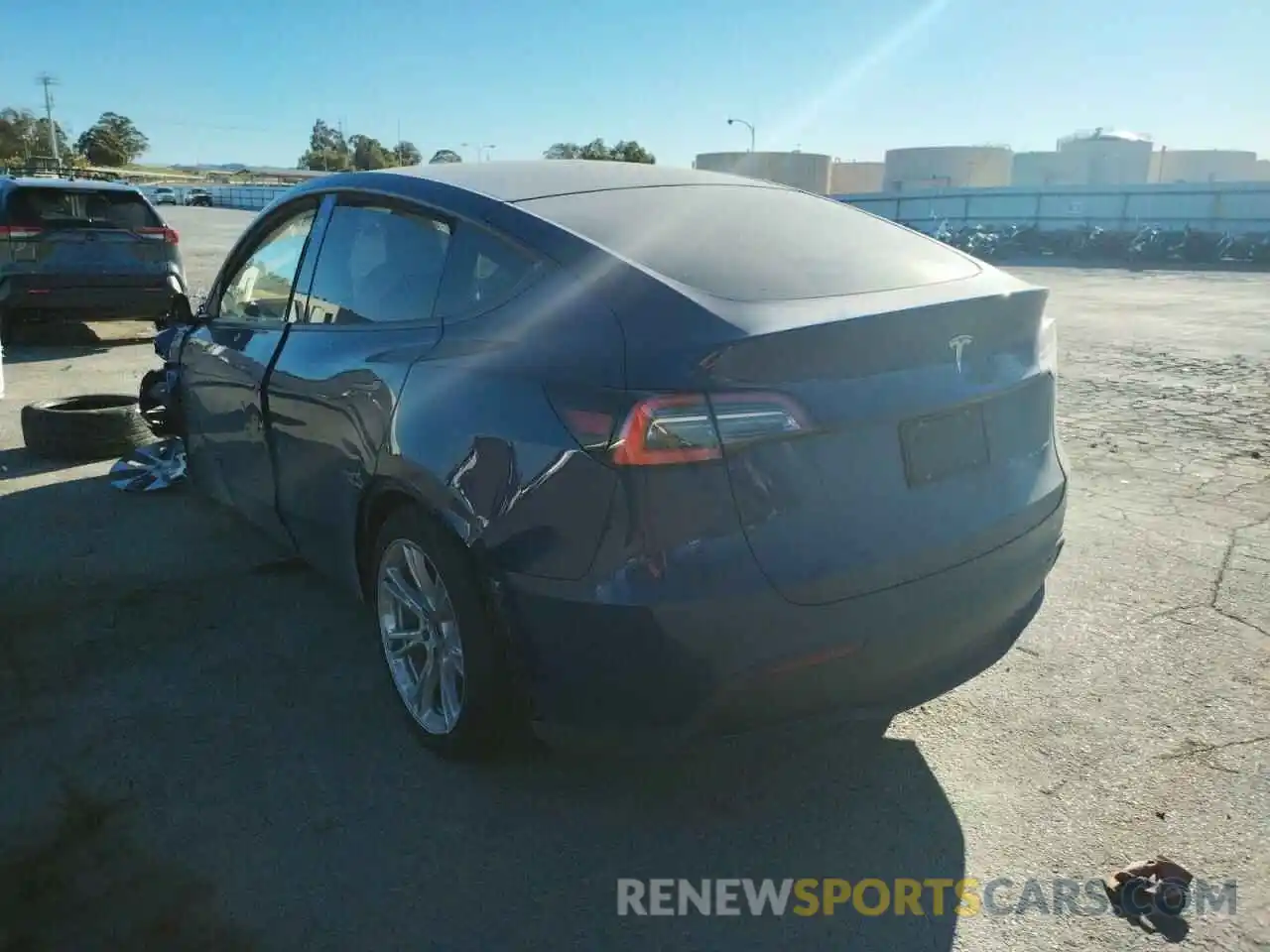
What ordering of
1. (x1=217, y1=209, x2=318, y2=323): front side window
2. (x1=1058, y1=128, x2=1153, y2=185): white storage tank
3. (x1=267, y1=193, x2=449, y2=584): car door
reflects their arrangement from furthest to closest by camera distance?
1. (x1=1058, y1=128, x2=1153, y2=185): white storage tank
2. (x1=217, y1=209, x2=318, y2=323): front side window
3. (x1=267, y1=193, x2=449, y2=584): car door

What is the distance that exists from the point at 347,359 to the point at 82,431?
3807 millimetres

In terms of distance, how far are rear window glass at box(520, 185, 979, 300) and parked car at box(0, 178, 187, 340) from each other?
8.36 m

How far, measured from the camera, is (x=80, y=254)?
9.55m

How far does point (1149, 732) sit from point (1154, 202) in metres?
33.7

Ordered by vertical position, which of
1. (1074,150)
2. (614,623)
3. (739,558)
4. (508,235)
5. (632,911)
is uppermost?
(1074,150)

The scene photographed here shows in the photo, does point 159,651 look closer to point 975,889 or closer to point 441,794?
point 441,794

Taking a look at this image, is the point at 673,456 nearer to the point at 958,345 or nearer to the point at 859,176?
the point at 958,345

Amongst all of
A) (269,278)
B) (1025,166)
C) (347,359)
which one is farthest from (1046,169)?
(347,359)

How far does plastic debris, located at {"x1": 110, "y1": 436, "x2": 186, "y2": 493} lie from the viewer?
5605 mm

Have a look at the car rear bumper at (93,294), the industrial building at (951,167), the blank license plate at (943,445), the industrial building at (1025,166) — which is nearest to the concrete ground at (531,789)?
the blank license plate at (943,445)

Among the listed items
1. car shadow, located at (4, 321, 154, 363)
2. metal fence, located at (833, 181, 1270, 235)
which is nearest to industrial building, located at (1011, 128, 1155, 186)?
metal fence, located at (833, 181, 1270, 235)

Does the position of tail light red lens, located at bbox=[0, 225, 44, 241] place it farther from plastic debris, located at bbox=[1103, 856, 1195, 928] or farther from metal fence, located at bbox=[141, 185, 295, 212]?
metal fence, located at bbox=[141, 185, 295, 212]

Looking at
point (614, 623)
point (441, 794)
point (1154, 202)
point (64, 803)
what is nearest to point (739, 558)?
point (614, 623)

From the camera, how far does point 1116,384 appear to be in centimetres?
859
